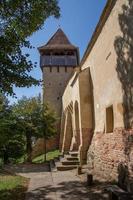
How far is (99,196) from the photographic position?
9.79 metres

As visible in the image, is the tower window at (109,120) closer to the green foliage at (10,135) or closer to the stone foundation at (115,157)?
the stone foundation at (115,157)

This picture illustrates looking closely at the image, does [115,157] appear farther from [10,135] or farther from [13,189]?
[10,135]

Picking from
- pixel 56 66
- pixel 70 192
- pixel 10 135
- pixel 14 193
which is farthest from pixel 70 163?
pixel 56 66

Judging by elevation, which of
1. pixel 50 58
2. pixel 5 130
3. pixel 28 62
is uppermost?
pixel 50 58

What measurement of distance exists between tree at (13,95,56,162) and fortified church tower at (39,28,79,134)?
22.7 ft

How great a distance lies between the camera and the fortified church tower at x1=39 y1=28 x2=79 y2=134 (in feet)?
116

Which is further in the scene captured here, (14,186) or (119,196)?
(14,186)

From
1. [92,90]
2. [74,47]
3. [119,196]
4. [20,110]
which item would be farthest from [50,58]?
[119,196]

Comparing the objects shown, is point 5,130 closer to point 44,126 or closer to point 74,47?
point 44,126

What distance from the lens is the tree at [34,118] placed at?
1018 inches

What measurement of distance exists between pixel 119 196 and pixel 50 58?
30078mm

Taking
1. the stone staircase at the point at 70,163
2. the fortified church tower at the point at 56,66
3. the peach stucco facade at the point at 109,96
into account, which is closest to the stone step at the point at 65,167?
the stone staircase at the point at 70,163

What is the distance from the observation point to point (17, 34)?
10789mm

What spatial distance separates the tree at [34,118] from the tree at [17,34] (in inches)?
587
